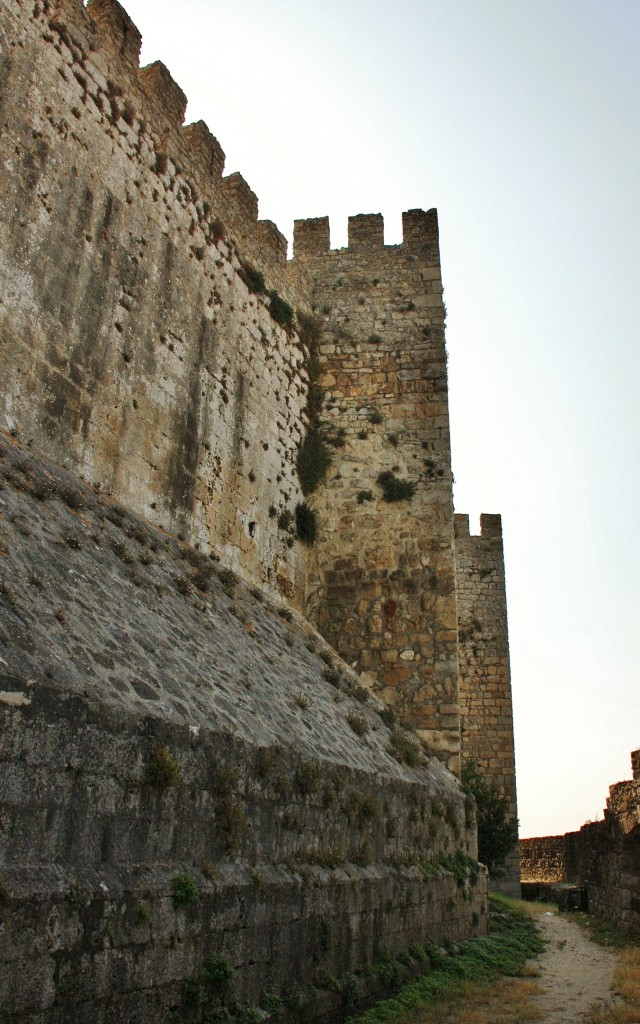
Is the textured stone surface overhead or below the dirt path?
overhead

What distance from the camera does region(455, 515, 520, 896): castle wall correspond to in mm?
22844

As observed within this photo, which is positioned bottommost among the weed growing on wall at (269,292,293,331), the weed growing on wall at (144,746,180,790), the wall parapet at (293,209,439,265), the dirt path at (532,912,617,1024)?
the dirt path at (532,912,617,1024)

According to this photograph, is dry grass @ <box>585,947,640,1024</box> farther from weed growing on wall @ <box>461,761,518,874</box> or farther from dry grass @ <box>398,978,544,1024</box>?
weed growing on wall @ <box>461,761,518,874</box>

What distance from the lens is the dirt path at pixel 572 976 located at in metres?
7.74

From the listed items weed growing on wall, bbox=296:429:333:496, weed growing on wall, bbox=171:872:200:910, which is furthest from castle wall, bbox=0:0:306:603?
weed growing on wall, bbox=171:872:200:910

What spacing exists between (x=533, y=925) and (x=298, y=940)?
1044cm

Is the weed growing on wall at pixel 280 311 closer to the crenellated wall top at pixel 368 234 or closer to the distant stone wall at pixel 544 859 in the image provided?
the crenellated wall top at pixel 368 234

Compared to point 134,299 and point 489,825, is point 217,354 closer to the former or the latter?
point 134,299

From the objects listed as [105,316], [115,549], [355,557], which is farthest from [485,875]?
[105,316]

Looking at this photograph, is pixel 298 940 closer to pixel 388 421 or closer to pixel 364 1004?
pixel 364 1004

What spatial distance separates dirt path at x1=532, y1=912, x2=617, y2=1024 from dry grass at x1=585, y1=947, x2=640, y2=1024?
0.39ft

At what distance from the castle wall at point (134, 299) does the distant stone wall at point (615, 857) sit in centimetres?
700

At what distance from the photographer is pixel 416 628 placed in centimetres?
1305

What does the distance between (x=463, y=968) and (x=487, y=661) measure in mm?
15428
